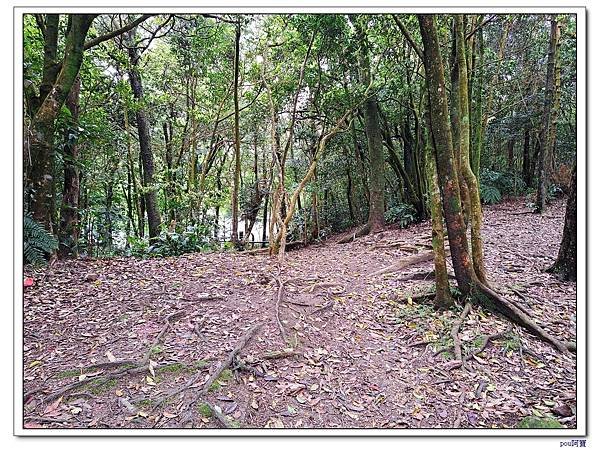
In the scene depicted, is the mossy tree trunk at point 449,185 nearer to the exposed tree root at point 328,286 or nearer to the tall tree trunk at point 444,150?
A: the tall tree trunk at point 444,150

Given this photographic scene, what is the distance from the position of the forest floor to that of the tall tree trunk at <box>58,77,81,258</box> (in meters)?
0.59

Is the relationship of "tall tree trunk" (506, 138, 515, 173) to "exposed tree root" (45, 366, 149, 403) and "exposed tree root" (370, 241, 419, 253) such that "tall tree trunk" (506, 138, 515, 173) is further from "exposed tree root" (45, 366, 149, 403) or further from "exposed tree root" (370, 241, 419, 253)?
"exposed tree root" (45, 366, 149, 403)

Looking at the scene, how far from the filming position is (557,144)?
10148 millimetres

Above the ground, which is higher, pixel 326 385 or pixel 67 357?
pixel 67 357

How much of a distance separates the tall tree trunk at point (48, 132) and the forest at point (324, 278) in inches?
0.8

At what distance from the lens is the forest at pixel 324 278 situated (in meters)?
2.84

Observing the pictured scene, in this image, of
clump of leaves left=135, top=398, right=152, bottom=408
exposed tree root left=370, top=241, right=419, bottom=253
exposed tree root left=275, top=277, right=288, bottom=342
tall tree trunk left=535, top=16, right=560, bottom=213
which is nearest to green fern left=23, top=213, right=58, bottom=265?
clump of leaves left=135, top=398, right=152, bottom=408

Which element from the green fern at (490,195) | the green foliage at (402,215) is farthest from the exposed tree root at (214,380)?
the green fern at (490,195)

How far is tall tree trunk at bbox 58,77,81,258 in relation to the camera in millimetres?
5637

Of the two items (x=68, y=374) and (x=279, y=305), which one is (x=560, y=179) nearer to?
(x=279, y=305)

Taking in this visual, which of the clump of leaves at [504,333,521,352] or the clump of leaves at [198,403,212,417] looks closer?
the clump of leaves at [198,403,212,417]
